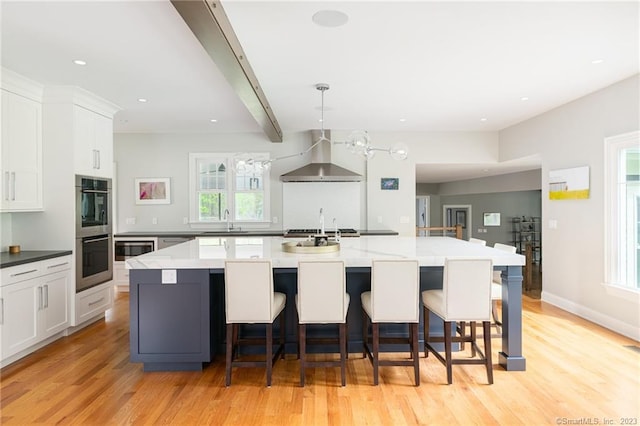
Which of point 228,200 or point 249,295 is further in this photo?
point 228,200

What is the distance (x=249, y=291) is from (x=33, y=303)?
2166 millimetres

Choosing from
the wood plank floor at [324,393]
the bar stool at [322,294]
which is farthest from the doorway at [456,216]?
the bar stool at [322,294]

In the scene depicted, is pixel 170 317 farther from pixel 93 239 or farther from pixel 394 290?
pixel 93 239

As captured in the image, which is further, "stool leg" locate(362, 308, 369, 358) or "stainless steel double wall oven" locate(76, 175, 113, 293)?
"stainless steel double wall oven" locate(76, 175, 113, 293)

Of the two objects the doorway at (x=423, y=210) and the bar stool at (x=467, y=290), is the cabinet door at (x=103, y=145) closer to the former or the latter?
the bar stool at (x=467, y=290)

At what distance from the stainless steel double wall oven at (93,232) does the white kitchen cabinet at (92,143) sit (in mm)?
114

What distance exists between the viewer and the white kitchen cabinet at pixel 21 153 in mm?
3457

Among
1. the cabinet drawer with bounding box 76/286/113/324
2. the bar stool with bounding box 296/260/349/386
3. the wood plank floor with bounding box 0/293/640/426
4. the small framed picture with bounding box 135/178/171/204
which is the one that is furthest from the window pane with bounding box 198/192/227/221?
the bar stool with bounding box 296/260/349/386

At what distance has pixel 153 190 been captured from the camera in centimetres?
645

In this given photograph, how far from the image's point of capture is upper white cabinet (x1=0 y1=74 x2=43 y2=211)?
11.3ft

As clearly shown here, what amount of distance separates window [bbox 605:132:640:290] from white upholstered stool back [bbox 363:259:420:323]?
2725 millimetres

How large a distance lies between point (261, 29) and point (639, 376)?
379 cm

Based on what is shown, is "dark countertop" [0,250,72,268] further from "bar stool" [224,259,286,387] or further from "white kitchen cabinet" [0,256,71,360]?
"bar stool" [224,259,286,387]

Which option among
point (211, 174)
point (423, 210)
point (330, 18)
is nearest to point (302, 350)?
point (330, 18)
